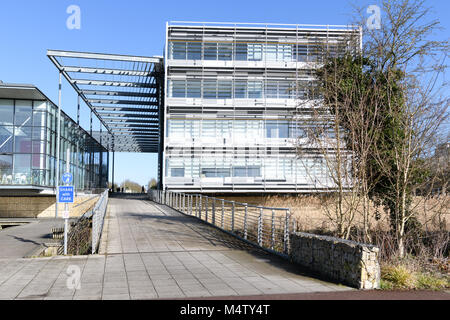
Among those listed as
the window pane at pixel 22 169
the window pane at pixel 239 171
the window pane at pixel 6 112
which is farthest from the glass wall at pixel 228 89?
the window pane at pixel 22 169

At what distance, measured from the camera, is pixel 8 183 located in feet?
94.2

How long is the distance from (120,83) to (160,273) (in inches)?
1175

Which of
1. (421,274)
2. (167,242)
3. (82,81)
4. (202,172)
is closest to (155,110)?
(82,81)

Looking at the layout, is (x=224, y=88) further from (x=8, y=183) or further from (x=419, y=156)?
(x=419, y=156)

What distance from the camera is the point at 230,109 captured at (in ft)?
115

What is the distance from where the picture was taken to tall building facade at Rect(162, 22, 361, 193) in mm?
34688

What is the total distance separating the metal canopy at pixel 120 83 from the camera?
1289 inches

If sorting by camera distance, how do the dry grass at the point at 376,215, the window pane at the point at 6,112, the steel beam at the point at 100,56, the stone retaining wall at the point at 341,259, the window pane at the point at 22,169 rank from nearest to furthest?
1. the stone retaining wall at the point at 341,259
2. the dry grass at the point at 376,215
3. the window pane at the point at 22,169
4. the window pane at the point at 6,112
5. the steel beam at the point at 100,56

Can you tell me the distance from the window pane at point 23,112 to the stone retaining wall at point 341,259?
2544 centimetres

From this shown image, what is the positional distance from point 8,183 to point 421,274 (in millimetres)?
27127

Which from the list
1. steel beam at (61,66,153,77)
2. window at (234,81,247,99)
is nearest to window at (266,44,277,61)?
window at (234,81,247,99)

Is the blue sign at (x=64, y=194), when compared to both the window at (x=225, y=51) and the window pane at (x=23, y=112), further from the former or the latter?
the window at (x=225, y=51)

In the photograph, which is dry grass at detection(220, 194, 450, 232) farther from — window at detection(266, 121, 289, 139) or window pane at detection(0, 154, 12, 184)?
window pane at detection(0, 154, 12, 184)

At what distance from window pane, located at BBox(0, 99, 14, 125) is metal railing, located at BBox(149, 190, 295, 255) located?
1171 cm
